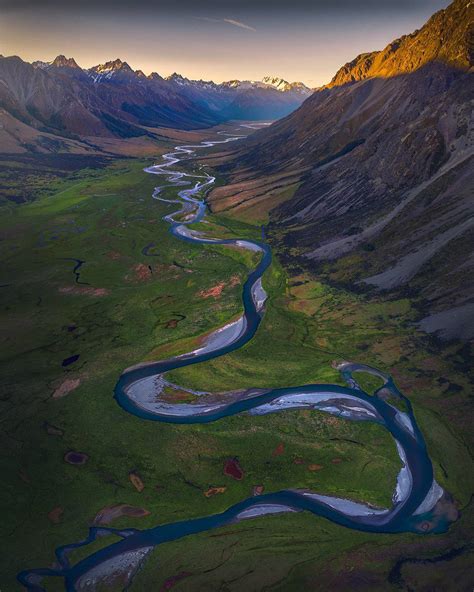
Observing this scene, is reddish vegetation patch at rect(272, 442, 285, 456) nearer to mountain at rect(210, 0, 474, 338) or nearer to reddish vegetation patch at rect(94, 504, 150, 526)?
reddish vegetation patch at rect(94, 504, 150, 526)

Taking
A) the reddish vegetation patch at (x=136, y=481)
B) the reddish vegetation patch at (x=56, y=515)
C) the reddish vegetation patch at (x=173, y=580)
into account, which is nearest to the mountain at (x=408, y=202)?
the reddish vegetation patch at (x=136, y=481)

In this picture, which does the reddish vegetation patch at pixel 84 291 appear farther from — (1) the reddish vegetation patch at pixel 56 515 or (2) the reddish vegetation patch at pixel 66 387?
(1) the reddish vegetation patch at pixel 56 515

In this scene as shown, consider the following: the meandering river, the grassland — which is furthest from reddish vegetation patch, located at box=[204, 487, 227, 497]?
the meandering river

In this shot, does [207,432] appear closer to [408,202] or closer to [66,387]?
[66,387]

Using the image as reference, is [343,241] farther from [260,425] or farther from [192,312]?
[260,425]

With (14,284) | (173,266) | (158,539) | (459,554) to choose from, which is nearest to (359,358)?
(459,554)
